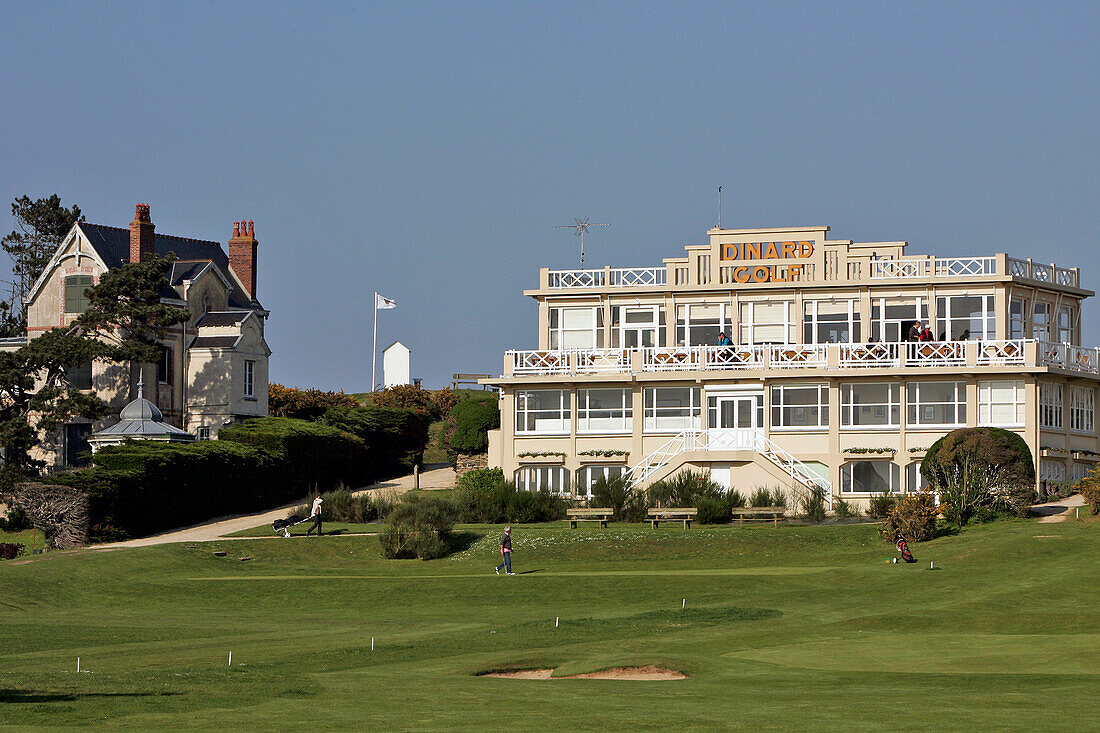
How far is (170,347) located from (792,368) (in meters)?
27.6

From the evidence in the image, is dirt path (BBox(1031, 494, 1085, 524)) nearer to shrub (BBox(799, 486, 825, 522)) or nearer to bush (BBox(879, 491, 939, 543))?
bush (BBox(879, 491, 939, 543))

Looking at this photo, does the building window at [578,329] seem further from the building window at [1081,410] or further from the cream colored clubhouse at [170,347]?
the building window at [1081,410]

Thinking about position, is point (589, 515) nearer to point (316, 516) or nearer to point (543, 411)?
point (316, 516)

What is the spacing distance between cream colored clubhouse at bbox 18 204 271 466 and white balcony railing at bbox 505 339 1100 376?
46.5ft

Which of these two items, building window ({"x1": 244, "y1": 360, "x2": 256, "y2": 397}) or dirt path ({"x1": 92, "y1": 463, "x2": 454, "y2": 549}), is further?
building window ({"x1": 244, "y1": 360, "x2": 256, "y2": 397})

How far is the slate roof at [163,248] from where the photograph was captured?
69.1 metres

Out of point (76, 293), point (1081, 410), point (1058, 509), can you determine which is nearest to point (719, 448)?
point (1058, 509)

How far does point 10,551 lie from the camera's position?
51000 mm

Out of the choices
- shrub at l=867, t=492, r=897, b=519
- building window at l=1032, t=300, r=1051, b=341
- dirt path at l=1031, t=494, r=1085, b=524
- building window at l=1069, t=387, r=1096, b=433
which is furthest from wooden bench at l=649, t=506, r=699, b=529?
building window at l=1032, t=300, r=1051, b=341

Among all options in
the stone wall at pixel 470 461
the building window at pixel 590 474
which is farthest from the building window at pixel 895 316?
the stone wall at pixel 470 461

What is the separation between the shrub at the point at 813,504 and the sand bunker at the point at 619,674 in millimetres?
26120

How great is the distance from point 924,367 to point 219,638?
3248cm

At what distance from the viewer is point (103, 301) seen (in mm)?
63531

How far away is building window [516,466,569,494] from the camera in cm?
6225
